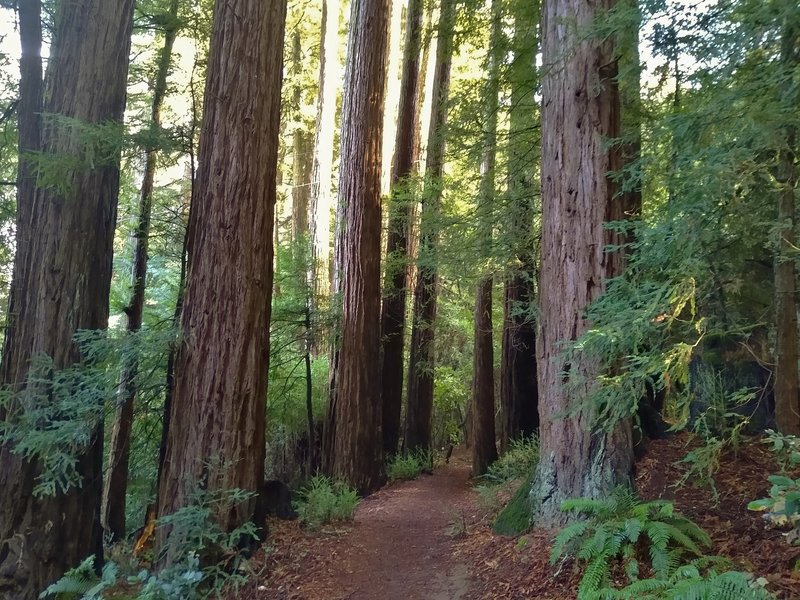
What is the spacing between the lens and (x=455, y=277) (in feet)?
33.2

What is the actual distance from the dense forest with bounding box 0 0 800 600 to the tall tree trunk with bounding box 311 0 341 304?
2.16m

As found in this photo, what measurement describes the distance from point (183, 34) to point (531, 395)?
27.2 feet

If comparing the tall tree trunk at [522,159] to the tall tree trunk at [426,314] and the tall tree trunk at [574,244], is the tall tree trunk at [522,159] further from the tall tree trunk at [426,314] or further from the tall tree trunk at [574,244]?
the tall tree trunk at [426,314]

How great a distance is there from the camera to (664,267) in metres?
4.17

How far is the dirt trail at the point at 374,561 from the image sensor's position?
5.16 m

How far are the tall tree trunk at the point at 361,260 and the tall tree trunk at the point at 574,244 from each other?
4.71 metres

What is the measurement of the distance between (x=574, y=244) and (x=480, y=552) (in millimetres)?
3065

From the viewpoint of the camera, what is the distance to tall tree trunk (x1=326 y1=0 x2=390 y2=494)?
979 centimetres

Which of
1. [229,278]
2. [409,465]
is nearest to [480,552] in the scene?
[229,278]

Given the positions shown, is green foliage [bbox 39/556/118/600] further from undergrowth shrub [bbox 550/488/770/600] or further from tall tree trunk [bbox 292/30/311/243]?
tall tree trunk [bbox 292/30/311/243]

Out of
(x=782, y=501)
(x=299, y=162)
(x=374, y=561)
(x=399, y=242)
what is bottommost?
(x=374, y=561)

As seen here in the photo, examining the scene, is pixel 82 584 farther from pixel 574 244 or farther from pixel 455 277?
pixel 455 277

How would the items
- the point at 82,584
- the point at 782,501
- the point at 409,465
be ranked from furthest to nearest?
1. the point at 409,465
2. the point at 82,584
3. the point at 782,501

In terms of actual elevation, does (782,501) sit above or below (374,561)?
above
